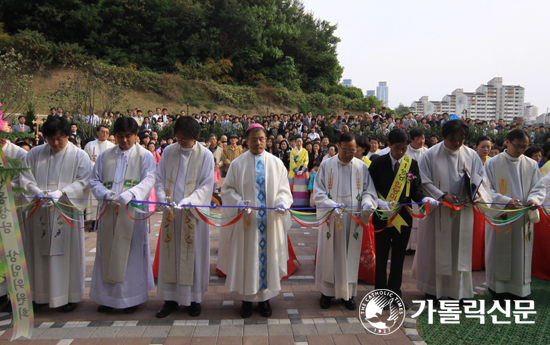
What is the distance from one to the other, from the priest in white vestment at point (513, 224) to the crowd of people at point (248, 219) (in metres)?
0.02

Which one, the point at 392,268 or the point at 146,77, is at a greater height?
the point at 146,77

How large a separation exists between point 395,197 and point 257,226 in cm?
160

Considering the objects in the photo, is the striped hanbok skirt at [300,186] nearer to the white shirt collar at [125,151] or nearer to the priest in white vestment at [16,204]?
the white shirt collar at [125,151]

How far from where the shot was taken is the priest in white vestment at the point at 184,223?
4023 mm

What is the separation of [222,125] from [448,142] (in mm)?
12823

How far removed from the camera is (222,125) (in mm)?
16266

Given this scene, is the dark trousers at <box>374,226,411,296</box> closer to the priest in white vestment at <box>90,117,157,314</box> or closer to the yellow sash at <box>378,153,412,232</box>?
the yellow sash at <box>378,153,412,232</box>

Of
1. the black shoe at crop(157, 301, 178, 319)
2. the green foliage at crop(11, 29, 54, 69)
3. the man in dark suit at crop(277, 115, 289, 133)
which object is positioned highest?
the green foliage at crop(11, 29, 54, 69)

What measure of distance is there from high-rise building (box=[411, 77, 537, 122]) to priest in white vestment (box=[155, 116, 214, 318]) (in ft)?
293

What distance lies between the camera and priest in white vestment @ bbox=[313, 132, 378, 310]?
4.11 m

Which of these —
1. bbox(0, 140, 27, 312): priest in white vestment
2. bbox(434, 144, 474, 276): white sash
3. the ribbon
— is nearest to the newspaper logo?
bbox(434, 144, 474, 276): white sash

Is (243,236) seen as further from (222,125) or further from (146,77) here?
(146,77)

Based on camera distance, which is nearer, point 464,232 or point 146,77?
point 464,232

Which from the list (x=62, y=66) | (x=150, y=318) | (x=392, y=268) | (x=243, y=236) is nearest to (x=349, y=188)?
(x=392, y=268)
